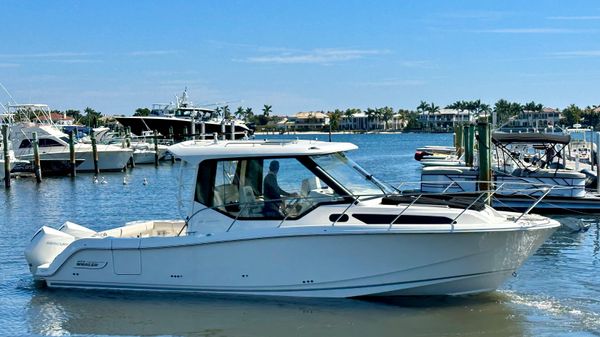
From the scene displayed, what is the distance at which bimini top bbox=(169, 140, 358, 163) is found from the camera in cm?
1254

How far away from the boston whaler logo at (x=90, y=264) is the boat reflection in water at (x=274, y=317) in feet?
1.87

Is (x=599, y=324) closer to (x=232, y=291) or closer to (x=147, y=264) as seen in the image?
(x=232, y=291)

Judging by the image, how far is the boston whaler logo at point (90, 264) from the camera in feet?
42.8

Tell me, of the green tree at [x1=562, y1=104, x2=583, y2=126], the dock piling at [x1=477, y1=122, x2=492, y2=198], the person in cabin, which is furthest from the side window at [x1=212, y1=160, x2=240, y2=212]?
the green tree at [x1=562, y1=104, x2=583, y2=126]

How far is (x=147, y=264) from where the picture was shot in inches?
502

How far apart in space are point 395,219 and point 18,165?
138 ft

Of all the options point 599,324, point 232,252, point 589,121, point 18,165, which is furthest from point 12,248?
point 589,121

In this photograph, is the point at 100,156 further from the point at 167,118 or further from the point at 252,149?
the point at 252,149

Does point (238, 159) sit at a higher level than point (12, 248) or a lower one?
higher

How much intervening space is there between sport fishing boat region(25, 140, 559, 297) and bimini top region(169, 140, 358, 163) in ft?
0.06

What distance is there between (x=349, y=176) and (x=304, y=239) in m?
1.47

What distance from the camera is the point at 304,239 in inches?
459

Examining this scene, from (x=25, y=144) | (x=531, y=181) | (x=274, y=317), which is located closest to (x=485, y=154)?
(x=531, y=181)

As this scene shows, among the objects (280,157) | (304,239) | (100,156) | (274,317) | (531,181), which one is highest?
(280,157)
